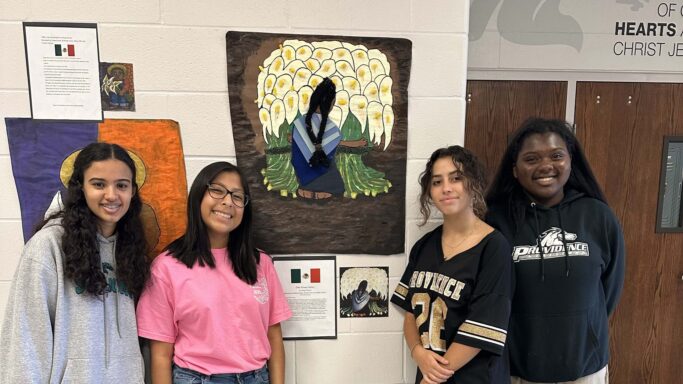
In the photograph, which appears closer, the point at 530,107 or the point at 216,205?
the point at 216,205

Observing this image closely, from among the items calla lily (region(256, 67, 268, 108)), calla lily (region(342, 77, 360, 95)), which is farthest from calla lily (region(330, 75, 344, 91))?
calla lily (region(256, 67, 268, 108))

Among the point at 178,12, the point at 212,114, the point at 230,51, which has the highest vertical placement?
the point at 178,12

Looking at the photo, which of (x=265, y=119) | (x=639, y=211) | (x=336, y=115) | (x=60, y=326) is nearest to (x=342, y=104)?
(x=336, y=115)

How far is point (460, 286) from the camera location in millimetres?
1229

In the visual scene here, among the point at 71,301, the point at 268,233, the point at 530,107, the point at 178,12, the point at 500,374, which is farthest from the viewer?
the point at 530,107

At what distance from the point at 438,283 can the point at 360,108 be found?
2.08ft

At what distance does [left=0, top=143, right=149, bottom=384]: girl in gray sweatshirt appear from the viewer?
42.9 inches

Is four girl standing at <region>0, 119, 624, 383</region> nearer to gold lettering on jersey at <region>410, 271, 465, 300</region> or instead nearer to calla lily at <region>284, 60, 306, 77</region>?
gold lettering on jersey at <region>410, 271, 465, 300</region>

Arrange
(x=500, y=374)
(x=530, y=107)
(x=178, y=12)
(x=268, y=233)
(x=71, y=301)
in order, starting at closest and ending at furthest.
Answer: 1. (x=71, y=301)
2. (x=500, y=374)
3. (x=178, y=12)
4. (x=268, y=233)
5. (x=530, y=107)

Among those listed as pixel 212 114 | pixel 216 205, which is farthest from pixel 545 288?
pixel 212 114

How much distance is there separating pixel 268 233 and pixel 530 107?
1356mm

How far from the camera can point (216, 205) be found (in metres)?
1.25

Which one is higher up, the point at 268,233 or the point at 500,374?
the point at 268,233

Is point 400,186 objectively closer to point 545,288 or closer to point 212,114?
point 545,288
